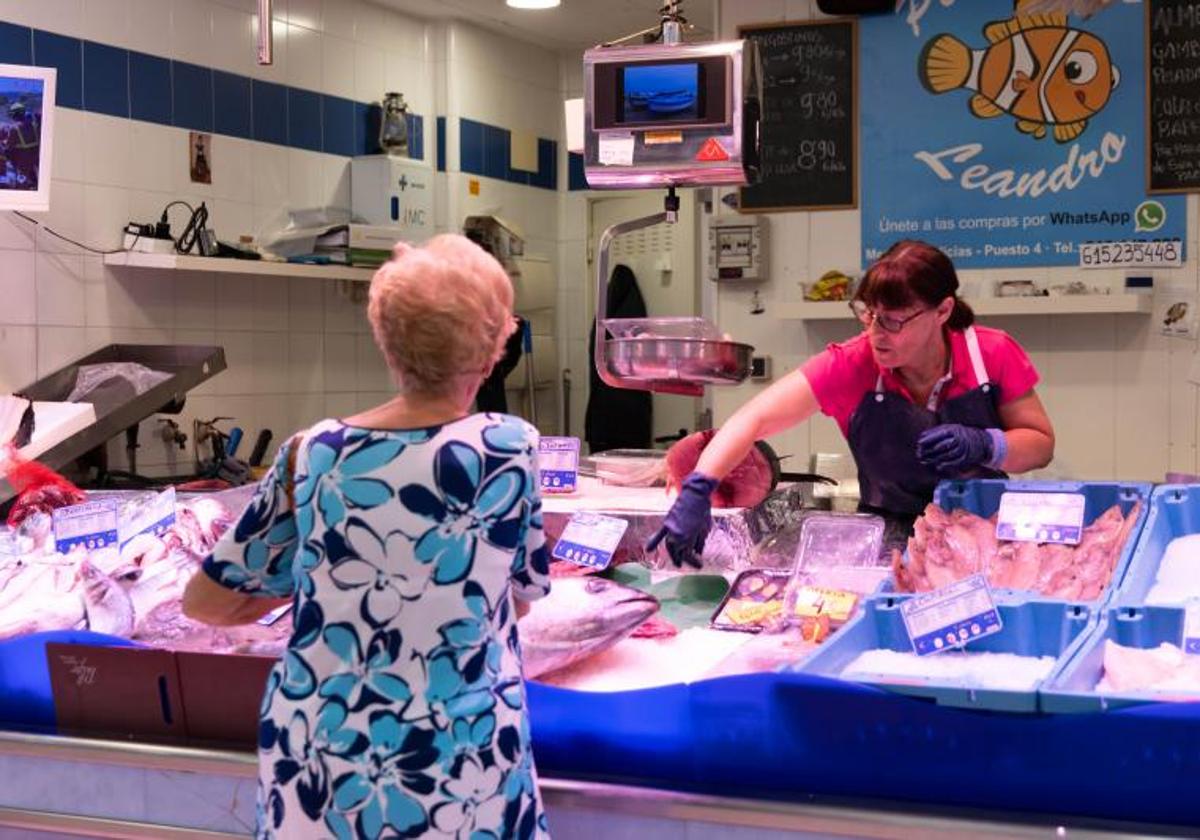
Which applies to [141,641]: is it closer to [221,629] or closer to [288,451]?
[221,629]

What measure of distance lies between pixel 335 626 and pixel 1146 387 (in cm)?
455

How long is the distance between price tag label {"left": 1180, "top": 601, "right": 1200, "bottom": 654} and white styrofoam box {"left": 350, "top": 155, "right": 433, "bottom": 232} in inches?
216

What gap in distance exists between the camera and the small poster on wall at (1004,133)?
17.6 ft

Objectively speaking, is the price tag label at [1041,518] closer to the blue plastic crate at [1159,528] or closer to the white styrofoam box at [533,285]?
the blue plastic crate at [1159,528]

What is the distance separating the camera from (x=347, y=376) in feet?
23.6

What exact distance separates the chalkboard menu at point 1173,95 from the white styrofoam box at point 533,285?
3699 millimetres

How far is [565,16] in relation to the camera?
7.52 metres

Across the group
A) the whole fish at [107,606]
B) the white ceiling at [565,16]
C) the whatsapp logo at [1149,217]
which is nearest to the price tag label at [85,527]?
the whole fish at [107,606]

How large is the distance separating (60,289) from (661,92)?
3.12m

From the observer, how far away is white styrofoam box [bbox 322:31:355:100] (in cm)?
691

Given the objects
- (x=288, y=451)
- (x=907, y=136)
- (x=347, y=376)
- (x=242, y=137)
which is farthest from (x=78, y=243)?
(x=288, y=451)

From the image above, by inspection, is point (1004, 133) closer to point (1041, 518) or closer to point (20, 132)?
point (1041, 518)

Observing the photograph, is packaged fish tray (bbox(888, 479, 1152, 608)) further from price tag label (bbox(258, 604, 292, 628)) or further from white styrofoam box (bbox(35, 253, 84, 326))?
white styrofoam box (bbox(35, 253, 84, 326))

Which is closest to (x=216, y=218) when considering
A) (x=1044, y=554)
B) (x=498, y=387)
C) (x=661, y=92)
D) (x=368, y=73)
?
(x=368, y=73)
